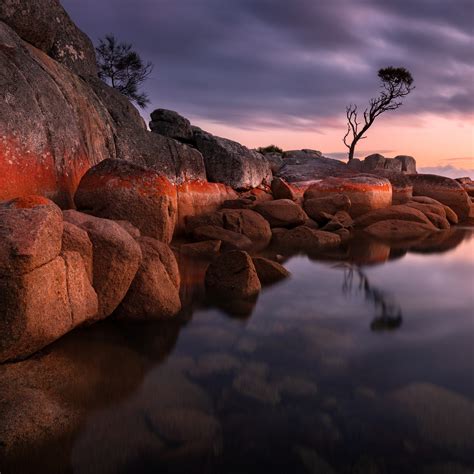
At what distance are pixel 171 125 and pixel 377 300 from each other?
27.0 ft

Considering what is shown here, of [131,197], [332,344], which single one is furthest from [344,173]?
[332,344]

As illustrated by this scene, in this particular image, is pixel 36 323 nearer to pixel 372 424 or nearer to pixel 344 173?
pixel 372 424

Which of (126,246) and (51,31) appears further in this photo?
(51,31)

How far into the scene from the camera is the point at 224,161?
11633 millimetres

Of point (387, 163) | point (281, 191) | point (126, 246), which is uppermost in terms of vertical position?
point (387, 163)

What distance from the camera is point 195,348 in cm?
359

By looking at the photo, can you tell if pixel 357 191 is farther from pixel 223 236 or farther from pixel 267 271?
pixel 267 271

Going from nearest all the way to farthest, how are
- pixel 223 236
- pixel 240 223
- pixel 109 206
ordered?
pixel 109 206
pixel 223 236
pixel 240 223

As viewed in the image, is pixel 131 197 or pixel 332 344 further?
pixel 131 197

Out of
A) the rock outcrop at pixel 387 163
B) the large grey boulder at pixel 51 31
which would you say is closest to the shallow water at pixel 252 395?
the large grey boulder at pixel 51 31

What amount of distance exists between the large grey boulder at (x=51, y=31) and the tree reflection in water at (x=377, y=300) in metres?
6.43

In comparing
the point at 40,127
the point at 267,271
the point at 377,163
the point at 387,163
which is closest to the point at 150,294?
the point at 267,271

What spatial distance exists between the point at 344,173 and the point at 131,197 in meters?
16.5

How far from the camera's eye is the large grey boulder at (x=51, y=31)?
6625 millimetres
